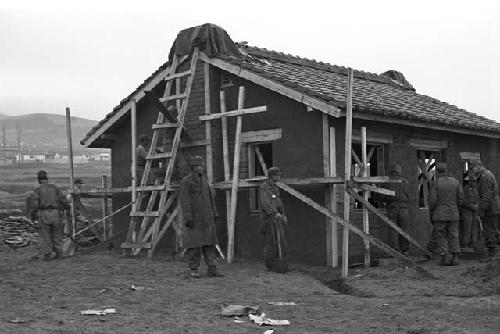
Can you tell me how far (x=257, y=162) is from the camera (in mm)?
13086

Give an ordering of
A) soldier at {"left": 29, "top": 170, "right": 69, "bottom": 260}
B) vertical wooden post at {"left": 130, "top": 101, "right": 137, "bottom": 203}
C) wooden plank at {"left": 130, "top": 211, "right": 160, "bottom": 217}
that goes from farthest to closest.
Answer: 1. vertical wooden post at {"left": 130, "top": 101, "right": 137, "bottom": 203}
2. soldier at {"left": 29, "top": 170, "right": 69, "bottom": 260}
3. wooden plank at {"left": 130, "top": 211, "right": 160, "bottom": 217}

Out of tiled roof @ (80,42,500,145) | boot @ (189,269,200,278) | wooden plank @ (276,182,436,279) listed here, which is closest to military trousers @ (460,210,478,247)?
tiled roof @ (80,42,500,145)

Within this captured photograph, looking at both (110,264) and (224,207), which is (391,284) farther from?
(110,264)

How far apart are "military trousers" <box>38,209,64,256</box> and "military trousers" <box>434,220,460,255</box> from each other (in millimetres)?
7659

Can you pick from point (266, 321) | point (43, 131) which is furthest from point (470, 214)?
point (43, 131)

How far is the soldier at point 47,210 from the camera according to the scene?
1302cm

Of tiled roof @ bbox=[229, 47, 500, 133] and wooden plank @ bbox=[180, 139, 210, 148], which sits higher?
tiled roof @ bbox=[229, 47, 500, 133]

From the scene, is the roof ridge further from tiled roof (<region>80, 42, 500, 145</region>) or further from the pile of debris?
the pile of debris

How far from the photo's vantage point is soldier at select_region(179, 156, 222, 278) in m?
9.98

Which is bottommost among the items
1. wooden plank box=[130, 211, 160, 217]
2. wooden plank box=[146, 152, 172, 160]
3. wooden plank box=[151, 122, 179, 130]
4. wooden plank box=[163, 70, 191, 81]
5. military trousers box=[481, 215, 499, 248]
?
military trousers box=[481, 215, 499, 248]

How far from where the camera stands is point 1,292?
8.72m

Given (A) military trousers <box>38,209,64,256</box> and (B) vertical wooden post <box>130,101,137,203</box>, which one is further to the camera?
(B) vertical wooden post <box>130,101,137,203</box>

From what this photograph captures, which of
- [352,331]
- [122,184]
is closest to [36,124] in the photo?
[122,184]

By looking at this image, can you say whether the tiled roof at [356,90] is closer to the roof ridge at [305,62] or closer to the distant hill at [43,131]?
the roof ridge at [305,62]
